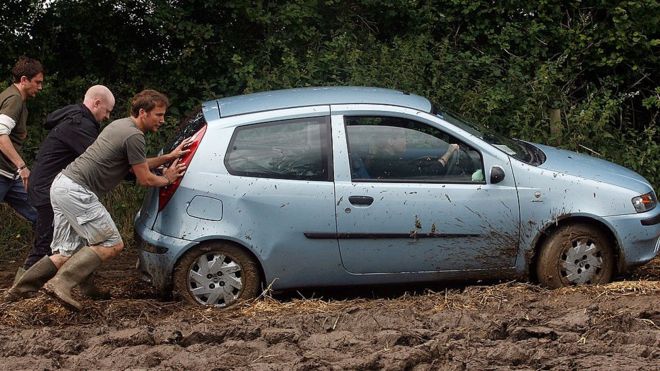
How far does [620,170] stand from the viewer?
8.57 meters

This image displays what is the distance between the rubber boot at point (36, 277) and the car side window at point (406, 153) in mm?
2415

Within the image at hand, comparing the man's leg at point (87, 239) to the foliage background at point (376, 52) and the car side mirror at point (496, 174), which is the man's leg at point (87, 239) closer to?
the car side mirror at point (496, 174)

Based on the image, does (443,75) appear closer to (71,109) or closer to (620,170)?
(620,170)

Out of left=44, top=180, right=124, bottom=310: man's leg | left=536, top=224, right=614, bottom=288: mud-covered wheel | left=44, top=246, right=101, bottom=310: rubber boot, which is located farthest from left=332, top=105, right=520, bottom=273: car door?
left=44, top=246, right=101, bottom=310: rubber boot

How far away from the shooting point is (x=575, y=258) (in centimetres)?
811

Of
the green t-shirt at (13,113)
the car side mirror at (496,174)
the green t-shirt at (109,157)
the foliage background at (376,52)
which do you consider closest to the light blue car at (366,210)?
the car side mirror at (496,174)

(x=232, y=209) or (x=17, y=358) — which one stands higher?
(x=232, y=209)

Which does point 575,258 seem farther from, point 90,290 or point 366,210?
point 90,290

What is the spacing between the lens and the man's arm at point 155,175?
7.75 m

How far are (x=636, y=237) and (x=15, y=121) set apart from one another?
16.2 ft

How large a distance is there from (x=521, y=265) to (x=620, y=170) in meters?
1.22

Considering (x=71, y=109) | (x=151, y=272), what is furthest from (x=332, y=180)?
(x=71, y=109)

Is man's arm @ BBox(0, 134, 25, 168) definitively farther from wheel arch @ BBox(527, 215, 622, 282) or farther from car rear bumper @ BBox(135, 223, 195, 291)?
wheel arch @ BBox(527, 215, 622, 282)

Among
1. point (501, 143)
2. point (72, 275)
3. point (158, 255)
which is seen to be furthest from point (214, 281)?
point (501, 143)
